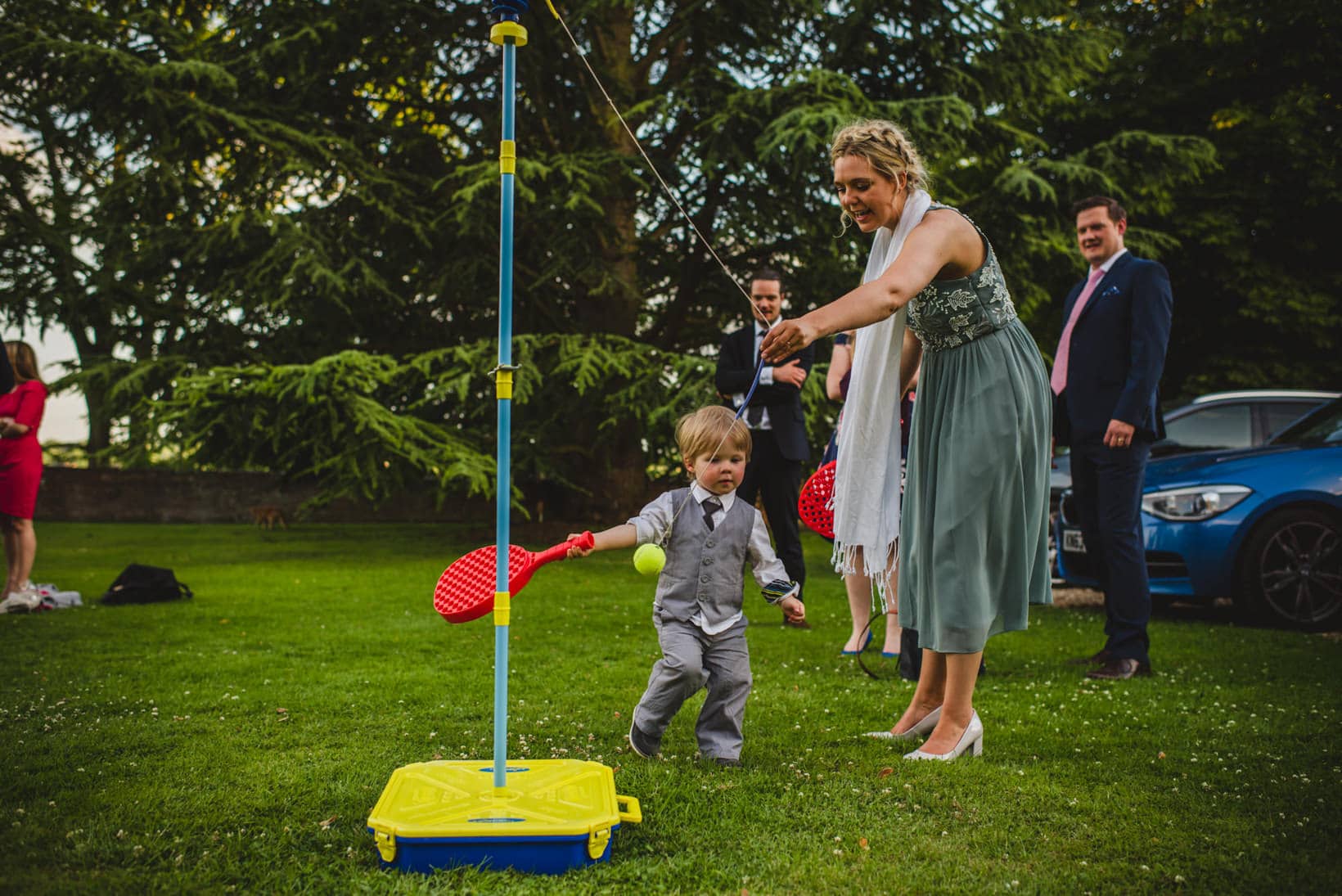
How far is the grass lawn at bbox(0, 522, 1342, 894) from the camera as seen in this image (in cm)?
236

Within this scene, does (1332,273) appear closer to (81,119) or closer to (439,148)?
(439,148)

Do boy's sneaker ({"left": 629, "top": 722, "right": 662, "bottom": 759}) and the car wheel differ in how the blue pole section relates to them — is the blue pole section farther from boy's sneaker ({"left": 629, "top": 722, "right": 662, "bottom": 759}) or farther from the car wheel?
the car wheel

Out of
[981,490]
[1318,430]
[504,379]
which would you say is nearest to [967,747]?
[981,490]

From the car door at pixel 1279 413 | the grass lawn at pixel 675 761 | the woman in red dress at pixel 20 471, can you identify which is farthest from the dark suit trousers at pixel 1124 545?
the woman in red dress at pixel 20 471

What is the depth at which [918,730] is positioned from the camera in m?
3.55

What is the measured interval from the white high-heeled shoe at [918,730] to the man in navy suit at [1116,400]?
A: 1635 mm

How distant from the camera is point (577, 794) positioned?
2549 millimetres

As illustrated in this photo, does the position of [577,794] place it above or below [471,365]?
below

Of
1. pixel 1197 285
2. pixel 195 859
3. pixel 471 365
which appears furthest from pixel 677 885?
pixel 1197 285

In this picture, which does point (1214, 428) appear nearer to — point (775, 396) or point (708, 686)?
point (775, 396)

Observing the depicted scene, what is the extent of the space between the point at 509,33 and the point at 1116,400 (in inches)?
145

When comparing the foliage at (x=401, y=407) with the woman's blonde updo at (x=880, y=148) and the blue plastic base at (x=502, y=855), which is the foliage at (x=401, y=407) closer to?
the woman's blonde updo at (x=880, y=148)

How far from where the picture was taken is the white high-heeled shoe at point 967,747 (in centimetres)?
325

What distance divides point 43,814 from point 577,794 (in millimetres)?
1432
